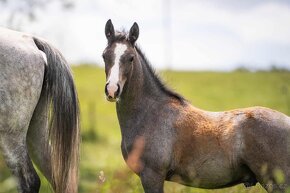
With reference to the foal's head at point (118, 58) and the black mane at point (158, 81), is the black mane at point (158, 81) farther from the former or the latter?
the foal's head at point (118, 58)

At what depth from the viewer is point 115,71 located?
18.0 ft

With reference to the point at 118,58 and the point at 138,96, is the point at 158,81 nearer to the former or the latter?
the point at 138,96

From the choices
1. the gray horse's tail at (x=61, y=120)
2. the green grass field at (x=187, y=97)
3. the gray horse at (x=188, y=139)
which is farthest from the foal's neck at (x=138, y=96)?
the green grass field at (x=187, y=97)

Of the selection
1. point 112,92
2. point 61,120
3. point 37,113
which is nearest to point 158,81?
point 112,92

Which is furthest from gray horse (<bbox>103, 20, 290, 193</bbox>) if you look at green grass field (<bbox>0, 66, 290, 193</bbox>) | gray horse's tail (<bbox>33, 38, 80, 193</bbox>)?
green grass field (<bbox>0, 66, 290, 193</bbox>)

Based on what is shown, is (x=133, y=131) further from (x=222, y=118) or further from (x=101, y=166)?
(x=101, y=166)

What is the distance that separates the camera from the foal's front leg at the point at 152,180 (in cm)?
557

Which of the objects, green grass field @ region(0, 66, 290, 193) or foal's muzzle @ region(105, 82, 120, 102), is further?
green grass field @ region(0, 66, 290, 193)

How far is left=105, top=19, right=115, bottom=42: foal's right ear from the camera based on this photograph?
575 centimetres

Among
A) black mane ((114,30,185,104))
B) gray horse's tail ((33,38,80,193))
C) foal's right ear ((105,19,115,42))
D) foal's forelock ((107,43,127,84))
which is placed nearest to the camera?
foal's forelock ((107,43,127,84))

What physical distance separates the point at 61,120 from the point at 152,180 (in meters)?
1.45

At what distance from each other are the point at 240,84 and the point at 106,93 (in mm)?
20213

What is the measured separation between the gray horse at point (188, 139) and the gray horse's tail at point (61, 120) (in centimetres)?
86

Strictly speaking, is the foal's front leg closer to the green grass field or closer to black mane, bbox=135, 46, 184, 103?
black mane, bbox=135, 46, 184, 103
